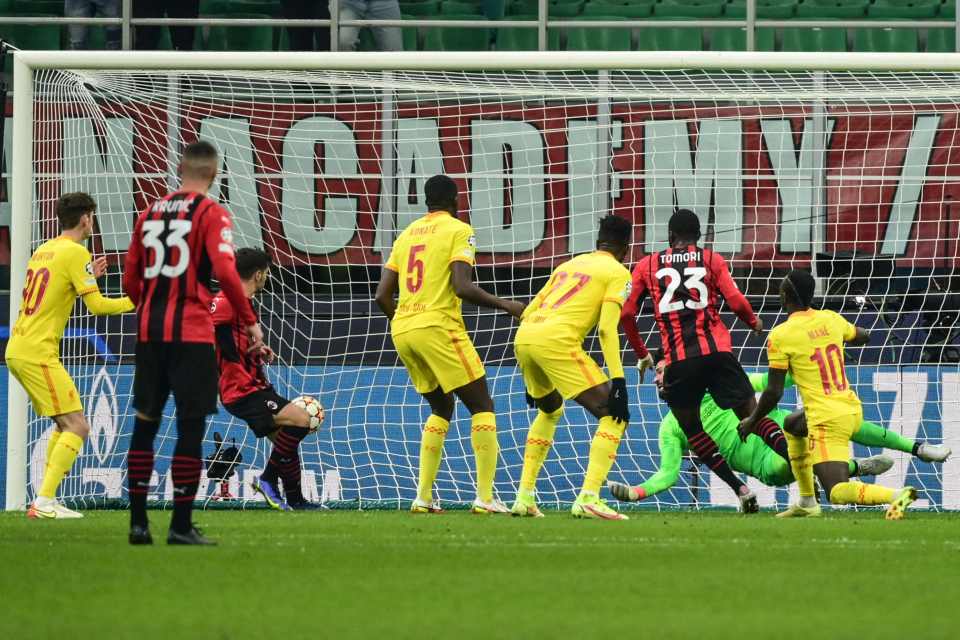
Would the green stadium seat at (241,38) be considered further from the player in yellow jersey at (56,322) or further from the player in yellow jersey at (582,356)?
the player in yellow jersey at (582,356)

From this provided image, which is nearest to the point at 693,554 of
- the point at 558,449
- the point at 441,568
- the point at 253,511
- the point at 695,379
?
the point at 441,568

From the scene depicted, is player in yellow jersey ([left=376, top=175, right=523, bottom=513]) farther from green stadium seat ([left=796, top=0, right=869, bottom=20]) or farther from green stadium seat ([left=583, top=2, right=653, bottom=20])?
green stadium seat ([left=796, top=0, right=869, bottom=20])

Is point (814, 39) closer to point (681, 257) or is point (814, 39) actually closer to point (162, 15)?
point (162, 15)

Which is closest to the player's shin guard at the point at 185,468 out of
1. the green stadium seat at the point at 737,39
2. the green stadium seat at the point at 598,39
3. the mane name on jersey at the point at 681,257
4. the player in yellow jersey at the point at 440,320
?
the player in yellow jersey at the point at 440,320

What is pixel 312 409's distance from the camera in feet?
32.3

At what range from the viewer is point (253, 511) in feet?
31.8

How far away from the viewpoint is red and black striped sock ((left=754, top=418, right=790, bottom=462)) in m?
9.13

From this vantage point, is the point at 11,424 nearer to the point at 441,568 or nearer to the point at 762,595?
the point at 441,568

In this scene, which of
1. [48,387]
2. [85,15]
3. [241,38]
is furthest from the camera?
[241,38]

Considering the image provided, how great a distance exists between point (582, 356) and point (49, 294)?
2.88 metres

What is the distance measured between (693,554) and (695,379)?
2.95 m

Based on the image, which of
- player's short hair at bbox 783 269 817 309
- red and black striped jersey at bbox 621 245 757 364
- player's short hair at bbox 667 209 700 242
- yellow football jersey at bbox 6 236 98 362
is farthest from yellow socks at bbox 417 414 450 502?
player's short hair at bbox 783 269 817 309

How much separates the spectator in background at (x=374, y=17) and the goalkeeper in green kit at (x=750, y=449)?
5.24 m

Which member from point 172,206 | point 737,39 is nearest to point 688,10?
point 737,39
